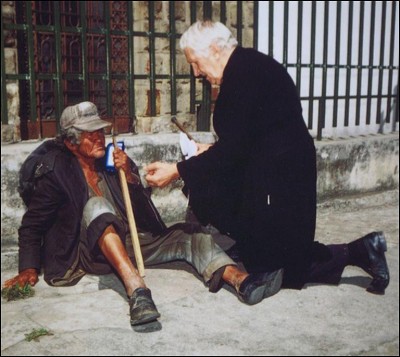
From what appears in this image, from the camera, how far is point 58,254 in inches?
157

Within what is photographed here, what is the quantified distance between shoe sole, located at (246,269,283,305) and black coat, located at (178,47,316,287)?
61 millimetres

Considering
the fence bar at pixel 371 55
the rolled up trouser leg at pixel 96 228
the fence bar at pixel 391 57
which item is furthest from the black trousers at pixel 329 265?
the fence bar at pixel 391 57

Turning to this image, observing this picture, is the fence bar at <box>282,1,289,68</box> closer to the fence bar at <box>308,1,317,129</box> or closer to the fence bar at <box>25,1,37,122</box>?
the fence bar at <box>308,1,317,129</box>

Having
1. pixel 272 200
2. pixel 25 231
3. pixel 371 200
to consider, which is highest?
pixel 272 200

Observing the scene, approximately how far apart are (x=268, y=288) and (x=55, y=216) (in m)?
1.48

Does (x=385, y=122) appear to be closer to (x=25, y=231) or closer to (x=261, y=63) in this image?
(x=261, y=63)

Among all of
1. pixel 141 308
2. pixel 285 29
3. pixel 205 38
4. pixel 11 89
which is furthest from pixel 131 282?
pixel 285 29

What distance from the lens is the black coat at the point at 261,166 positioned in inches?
138

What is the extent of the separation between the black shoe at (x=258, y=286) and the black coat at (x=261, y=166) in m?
0.06

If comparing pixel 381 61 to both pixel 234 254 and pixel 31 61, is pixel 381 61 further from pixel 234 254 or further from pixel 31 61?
pixel 31 61

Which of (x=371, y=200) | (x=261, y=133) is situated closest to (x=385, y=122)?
(x=371, y=200)

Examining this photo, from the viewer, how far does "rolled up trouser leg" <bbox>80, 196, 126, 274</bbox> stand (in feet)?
12.3

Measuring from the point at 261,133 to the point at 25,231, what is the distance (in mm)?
1703

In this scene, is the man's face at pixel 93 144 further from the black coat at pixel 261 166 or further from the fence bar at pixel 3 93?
the fence bar at pixel 3 93
